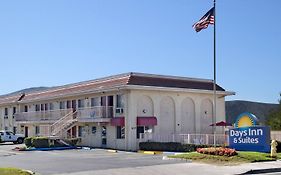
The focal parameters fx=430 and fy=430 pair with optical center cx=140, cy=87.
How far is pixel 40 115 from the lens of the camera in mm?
46375

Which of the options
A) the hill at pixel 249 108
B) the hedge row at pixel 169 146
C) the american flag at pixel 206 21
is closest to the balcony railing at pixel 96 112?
the hedge row at pixel 169 146

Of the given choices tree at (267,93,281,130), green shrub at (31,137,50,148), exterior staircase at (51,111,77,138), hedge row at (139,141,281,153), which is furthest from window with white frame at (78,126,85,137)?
tree at (267,93,281,130)

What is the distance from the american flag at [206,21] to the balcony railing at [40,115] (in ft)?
63.8

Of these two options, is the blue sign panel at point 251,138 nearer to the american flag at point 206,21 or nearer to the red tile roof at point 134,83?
the american flag at point 206,21

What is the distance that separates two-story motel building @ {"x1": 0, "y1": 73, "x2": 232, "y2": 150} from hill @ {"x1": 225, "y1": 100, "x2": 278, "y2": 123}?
1137 cm

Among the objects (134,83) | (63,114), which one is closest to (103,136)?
(134,83)

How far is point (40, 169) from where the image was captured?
19172 mm

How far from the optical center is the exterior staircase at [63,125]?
3834 cm

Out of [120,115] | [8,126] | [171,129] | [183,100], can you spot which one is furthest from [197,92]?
[8,126]

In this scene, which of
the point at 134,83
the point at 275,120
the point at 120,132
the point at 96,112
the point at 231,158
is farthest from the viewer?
the point at 275,120

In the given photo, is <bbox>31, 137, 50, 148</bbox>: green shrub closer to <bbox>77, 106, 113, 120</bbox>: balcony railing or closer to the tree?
<bbox>77, 106, 113, 120</bbox>: balcony railing

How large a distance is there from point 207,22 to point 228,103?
27692mm

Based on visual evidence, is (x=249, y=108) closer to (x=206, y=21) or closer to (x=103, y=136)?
(x=103, y=136)

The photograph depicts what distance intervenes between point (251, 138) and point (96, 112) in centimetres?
1506
